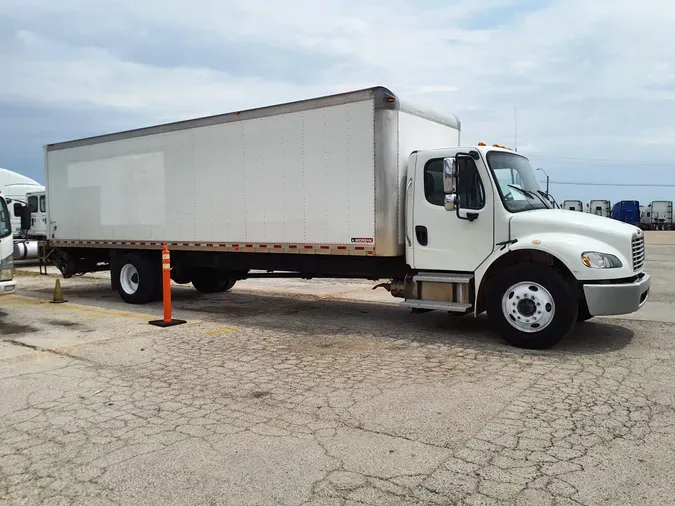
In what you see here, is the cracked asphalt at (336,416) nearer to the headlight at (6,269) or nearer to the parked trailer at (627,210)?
the headlight at (6,269)

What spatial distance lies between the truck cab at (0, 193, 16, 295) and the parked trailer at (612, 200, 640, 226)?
5530cm

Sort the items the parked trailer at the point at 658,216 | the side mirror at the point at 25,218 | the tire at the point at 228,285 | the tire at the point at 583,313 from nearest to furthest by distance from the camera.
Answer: the tire at the point at 583,313 < the side mirror at the point at 25,218 < the tire at the point at 228,285 < the parked trailer at the point at 658,216

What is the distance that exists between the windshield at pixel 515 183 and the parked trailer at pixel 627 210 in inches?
2068

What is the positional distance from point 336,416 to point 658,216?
195 feet

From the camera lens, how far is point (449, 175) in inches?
287

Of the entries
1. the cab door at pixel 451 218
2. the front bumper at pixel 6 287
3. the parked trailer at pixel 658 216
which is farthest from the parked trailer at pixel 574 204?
the front bumper at pixel 6 287

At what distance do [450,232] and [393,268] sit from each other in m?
1.19

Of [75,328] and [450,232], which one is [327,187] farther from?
[75,328]

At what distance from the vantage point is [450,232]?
770 cm

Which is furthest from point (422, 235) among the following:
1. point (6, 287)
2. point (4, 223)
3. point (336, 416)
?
point (4, 223)

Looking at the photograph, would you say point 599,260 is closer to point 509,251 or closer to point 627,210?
point 509,251

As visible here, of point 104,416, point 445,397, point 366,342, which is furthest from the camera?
point 366,342

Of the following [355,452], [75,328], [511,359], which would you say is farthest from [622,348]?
[75,328]

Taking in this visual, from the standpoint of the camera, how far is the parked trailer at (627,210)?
55.0 meters
